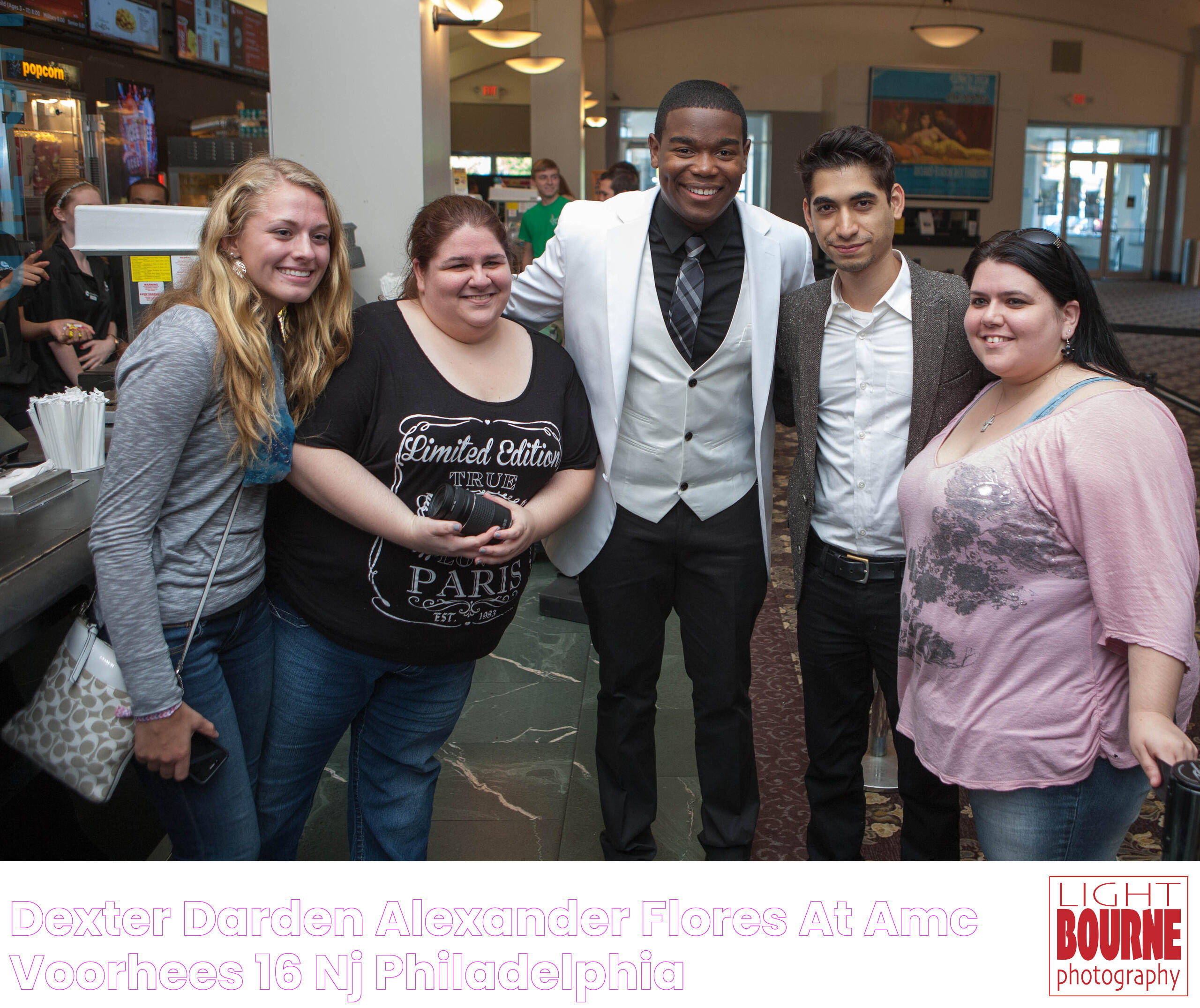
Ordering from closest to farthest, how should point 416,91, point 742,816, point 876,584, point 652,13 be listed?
1. point 876,584
2. point 742,816
3. point 416,91
4. point 652,13

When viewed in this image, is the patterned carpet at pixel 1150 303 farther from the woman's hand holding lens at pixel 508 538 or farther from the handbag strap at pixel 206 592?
the handbag strap at pixel 206 592

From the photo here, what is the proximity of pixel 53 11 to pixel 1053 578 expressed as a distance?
10.0m

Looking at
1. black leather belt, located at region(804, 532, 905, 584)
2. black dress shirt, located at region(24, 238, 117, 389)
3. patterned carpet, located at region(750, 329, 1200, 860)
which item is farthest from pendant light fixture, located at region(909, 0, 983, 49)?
black leather belt, located at region(804, 532, 905, 584)

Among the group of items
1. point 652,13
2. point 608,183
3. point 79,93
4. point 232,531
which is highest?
point 652,13

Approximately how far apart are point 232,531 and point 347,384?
282 mm

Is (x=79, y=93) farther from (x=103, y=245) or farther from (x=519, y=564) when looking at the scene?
(x=519, y=564)

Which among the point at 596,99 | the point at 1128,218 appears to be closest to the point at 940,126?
the point at 1128,218

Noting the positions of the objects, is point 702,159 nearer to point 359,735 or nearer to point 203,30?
point 359,735

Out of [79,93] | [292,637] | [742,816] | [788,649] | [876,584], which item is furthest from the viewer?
[79,93]

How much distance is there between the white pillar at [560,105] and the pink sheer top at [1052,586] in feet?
Result: 39.2

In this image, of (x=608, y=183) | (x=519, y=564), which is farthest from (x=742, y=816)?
(x=608, y=183)

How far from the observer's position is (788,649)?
362 centimetres

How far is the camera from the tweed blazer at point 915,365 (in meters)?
1.81

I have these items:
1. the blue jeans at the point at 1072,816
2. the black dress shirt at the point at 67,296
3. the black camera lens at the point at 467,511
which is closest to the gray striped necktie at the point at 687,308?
the black camera lens at the point at 467,511
